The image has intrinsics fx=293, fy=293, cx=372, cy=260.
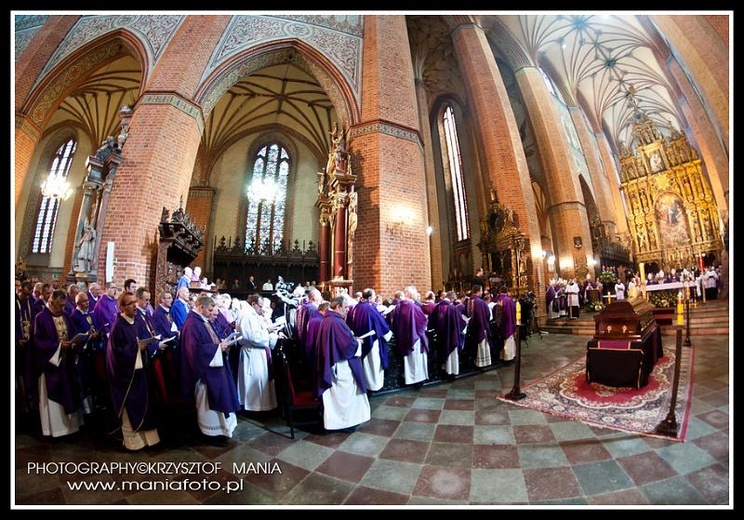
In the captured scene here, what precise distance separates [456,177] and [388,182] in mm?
10912

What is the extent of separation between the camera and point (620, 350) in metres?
4.11

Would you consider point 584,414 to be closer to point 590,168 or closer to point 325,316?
point 325,316

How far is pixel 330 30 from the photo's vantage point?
9.77 m

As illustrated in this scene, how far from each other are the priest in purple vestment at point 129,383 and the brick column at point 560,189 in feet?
53.2

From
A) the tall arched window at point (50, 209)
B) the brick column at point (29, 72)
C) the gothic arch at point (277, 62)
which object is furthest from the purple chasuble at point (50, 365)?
the tall arched window at point (50, 209)

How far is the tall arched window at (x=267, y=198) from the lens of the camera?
1716 centimetres

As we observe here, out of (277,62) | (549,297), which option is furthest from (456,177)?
(277,62)

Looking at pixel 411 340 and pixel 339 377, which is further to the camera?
pixel 411 340

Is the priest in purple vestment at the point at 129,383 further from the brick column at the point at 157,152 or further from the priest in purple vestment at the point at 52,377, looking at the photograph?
the brick column at the point at 157,152

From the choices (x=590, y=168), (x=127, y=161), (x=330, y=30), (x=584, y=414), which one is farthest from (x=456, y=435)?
(x=590, y=168)

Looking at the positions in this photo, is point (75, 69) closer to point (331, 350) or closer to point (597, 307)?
point (331, 350)

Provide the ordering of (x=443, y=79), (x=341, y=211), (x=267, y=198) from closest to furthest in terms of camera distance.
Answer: (x=341, y=211) → (x=443, y=79) → (x=267, y=198)

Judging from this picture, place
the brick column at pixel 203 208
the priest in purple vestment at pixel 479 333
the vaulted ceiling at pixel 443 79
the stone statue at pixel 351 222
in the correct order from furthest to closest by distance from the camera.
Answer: the brick column at pixel 203 208 < the vaulted ceiling at pixel 443 79 < the stone statue at pixel 351 222 < the priest in purple vestment at pixel 479 333

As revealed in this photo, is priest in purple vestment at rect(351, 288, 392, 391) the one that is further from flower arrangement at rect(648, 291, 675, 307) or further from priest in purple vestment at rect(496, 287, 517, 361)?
flower arrangement at rect(648, 291, 675, 307)
